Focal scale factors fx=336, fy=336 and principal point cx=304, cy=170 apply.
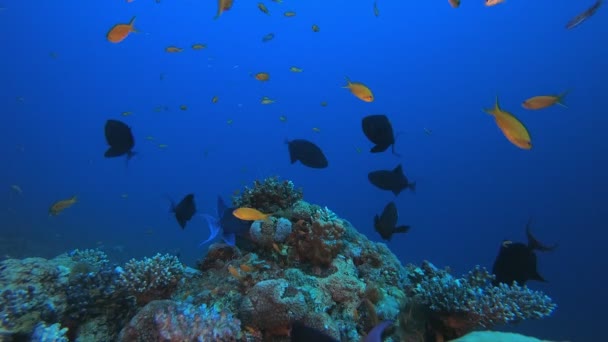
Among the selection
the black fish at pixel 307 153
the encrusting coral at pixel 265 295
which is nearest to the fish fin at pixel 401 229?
the encrusting coral at pixel 265 295

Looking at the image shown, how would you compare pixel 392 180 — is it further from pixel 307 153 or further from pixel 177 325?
pixel 177 325

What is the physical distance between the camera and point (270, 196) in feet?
19.6

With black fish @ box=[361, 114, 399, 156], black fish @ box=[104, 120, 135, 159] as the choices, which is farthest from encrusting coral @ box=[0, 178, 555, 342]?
black fish @ box=[104, 120, 135, 159]

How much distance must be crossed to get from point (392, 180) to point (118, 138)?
4.39m

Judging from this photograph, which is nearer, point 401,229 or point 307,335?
point 307,335

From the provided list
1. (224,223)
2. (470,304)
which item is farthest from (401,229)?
(224,223)

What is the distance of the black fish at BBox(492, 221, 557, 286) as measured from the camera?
15.3 feet

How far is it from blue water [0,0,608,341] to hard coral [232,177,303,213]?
36.6m

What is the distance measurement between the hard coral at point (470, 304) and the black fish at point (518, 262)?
0.24 metres

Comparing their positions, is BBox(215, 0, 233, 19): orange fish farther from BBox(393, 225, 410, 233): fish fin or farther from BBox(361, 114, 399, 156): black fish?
BBox(393, 225, 410, 233): fish fin

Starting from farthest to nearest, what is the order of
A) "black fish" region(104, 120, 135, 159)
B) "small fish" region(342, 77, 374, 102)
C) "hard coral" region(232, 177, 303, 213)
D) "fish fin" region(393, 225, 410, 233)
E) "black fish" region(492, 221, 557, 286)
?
"hard coral" region(232, 177, 303, 213), "small fish" region(342, 77, 374, 102), "fish fin" region(393, 225, 410, 233), "black fish" region(104, 120, 135, 159), "black fish" region(492, 221, 557, 286)

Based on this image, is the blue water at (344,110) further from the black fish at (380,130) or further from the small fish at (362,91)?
the black fish at (380,130)

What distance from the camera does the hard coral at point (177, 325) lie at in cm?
327

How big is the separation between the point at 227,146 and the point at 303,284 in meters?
126
